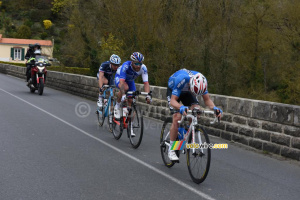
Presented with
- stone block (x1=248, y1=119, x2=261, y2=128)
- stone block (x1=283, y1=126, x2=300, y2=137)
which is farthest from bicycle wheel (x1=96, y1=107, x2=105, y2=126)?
stone block (x1=283, y1=126, x2=300, y2=137)

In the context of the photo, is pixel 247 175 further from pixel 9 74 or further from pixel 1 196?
pixel 9 74

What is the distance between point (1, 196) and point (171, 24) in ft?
55.1

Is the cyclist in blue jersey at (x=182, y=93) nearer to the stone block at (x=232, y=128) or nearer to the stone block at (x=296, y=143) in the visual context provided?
the stone block at (x=296, y=143)

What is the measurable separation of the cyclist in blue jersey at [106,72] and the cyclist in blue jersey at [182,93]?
3699mm

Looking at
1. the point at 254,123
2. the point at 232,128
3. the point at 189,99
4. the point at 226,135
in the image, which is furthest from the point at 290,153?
the point at 189,99

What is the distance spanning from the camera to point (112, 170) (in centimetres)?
673

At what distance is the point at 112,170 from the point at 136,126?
7.02ft

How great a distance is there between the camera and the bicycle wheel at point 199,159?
5828mm

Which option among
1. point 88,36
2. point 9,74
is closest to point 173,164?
point 88,36

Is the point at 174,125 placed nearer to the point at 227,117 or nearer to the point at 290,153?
the point at 290,153

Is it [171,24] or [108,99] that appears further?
[171,24]

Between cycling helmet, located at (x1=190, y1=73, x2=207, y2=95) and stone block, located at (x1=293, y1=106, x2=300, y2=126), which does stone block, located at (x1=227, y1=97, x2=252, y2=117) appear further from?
cycling helmet, located at (x1=190, y1=73, x2=207, y2=95)

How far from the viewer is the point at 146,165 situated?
23.6 feet

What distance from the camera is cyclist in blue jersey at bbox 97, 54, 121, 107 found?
10.5 meters
